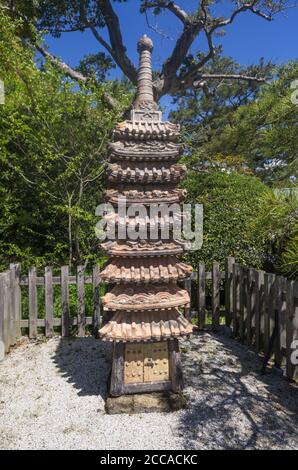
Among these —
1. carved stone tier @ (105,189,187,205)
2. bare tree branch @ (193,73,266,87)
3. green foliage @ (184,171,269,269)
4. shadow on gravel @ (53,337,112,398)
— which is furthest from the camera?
bare tree branch @ (193,73,266,87)

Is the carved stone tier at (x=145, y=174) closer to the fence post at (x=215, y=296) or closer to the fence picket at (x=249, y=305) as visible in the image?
the fence picket at (x=249, y=305)

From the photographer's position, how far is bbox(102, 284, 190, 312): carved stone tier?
12.9 feet

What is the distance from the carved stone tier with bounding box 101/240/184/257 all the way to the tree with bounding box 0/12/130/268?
3279 millimetres

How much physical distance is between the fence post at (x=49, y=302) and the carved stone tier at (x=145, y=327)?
8.42 feet

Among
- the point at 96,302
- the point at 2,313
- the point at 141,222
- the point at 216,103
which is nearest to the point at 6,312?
the point at 2,313

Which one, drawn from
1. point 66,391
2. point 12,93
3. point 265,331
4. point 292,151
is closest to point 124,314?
point 66,391

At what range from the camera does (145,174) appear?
3900mm

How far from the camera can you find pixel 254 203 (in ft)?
25.3

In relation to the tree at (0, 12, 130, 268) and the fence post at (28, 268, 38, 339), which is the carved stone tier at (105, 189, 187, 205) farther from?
the tree at (0, 12, 130, 268)

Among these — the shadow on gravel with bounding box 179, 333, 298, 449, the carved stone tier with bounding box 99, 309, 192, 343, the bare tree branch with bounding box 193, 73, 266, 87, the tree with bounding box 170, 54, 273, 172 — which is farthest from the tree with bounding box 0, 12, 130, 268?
the tree with bounding box 170, 54, 273, 172

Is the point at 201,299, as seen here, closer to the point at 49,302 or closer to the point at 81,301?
the point at 81,301

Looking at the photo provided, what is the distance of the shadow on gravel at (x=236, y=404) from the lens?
348 cm
